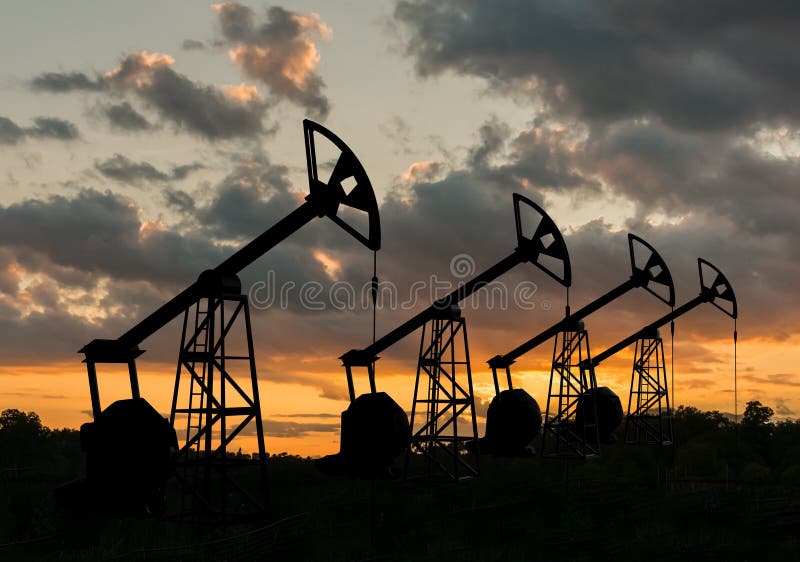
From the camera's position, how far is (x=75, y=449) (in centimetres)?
7838

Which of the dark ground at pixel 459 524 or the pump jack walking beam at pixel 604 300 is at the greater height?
the pump jack walking beam at pixel 604 300

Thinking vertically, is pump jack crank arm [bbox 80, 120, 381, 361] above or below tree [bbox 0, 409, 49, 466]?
above

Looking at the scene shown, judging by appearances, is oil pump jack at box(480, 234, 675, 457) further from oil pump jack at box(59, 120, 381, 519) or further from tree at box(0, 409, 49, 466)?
tree at box(0, 409, 49, 466)

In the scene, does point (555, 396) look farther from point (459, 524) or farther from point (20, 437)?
point (20, 437)

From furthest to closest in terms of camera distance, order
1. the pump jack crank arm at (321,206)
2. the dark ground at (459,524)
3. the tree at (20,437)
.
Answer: the tree at (20,437) < the dark ground at (459,524) < the pump jack crank arm at (321,206)

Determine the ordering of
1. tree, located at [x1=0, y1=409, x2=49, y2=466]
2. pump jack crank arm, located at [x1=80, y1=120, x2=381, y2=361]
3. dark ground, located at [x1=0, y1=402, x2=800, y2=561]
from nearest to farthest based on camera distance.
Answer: pump jack crank arm, located at [x1=80, y1=120, x2=381, y2=361]
dark ground, located at [x1=0, y1=402, x2=800, y2=561]
tree, located at [x1=0, y1=409, x2=49, y2=466]

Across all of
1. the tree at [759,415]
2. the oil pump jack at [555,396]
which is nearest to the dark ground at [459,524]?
the oil pump jack at [555,396]

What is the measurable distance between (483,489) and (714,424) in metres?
39.6

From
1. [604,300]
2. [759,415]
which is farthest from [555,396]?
[759,415]

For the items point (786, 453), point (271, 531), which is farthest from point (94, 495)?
point (786, 453)

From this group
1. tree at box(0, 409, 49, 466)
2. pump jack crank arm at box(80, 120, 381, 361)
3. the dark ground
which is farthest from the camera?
tree at box(0, 409, 49, 466)

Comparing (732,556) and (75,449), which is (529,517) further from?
(75,449)

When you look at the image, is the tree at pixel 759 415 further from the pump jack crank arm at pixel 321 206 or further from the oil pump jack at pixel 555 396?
the pump jack crank arm at pixel 321 206

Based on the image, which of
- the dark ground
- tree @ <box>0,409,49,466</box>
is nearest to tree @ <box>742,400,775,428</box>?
the dark ground
